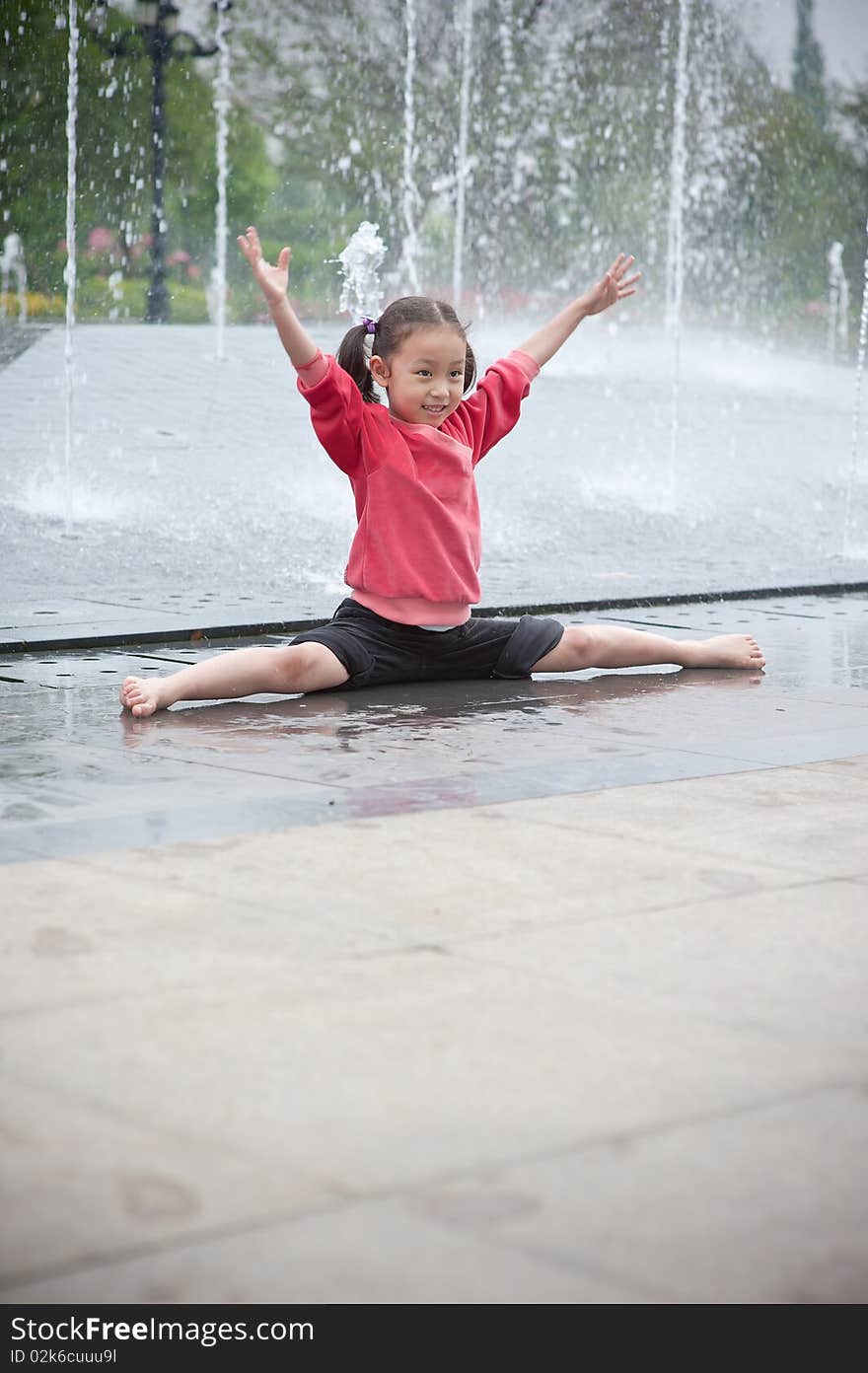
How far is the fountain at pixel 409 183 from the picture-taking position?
1559 cm

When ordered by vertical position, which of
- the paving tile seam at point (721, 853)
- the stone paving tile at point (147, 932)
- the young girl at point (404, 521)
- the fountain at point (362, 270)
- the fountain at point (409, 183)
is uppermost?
the fountain at point (409, 183)

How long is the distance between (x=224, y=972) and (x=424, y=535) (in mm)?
2382

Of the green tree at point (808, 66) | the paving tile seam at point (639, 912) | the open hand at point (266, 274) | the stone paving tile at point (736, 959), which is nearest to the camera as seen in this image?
the stone paving tile at point (736, 959)

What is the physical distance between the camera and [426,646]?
4.57 metres

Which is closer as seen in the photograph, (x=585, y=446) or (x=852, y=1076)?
(x=852, y=1076)

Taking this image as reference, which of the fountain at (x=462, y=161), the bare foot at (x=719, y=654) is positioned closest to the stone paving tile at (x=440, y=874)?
the bare foot at (x=719, y=654)

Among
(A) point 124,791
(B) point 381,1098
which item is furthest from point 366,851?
(B) point 381,1098

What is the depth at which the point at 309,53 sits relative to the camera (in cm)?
1548

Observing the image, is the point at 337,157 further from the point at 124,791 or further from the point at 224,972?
the point at 224,972

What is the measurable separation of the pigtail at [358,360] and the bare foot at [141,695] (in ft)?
3.13

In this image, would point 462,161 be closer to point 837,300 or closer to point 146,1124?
point 837,300

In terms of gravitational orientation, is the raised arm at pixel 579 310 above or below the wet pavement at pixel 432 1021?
above

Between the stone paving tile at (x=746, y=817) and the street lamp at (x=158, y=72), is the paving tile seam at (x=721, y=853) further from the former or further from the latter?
the street lamp at (x=158, y=72)

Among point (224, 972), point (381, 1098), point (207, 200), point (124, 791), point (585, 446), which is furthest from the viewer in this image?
point (207, 200)
